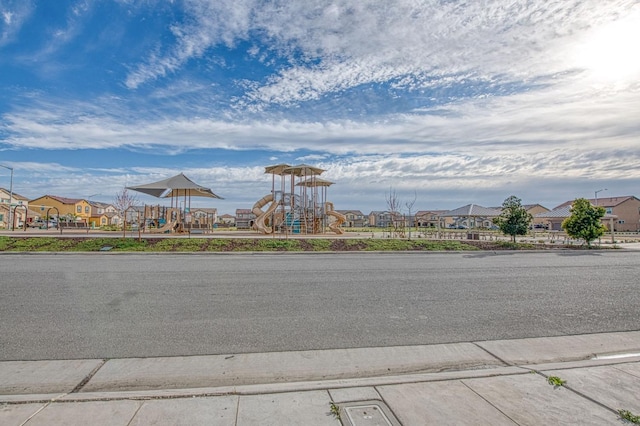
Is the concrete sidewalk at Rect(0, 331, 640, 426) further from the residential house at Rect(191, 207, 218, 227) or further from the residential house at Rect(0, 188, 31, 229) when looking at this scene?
the residential house at Rect(0, 188, 31, 229)

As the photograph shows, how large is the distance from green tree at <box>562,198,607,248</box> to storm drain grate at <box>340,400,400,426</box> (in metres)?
24.1

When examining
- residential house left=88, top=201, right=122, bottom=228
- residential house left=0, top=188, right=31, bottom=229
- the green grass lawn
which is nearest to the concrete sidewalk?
the green grass lawn

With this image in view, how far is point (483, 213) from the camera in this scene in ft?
108

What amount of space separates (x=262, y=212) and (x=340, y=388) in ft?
88.6

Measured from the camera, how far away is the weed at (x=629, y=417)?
2.99 metres

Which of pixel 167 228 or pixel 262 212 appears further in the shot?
pixel 262 212

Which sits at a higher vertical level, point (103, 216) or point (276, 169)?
point (276, 169)

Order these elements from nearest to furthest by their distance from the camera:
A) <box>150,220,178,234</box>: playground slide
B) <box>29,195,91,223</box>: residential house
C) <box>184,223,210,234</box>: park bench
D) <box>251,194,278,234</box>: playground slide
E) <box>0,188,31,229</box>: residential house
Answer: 1. <box>150,220,178,234</box>: playground slide
2. <box>184,223,210,234</box>: park bench
3. <box>251,194,278,234</box>: playground slide
4. <box>0,188,31,229</box>: residential house
5. <box>29,195,91,223</box>: residential house

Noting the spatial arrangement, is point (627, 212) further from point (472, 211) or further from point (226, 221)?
point (226, 221)

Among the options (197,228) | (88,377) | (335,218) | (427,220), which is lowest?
(88,377)

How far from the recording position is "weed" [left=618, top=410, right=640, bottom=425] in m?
2.99

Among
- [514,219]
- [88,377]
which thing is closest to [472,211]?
[514,219]

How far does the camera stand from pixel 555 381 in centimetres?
370

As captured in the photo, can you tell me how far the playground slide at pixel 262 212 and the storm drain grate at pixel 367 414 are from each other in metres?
25.4
